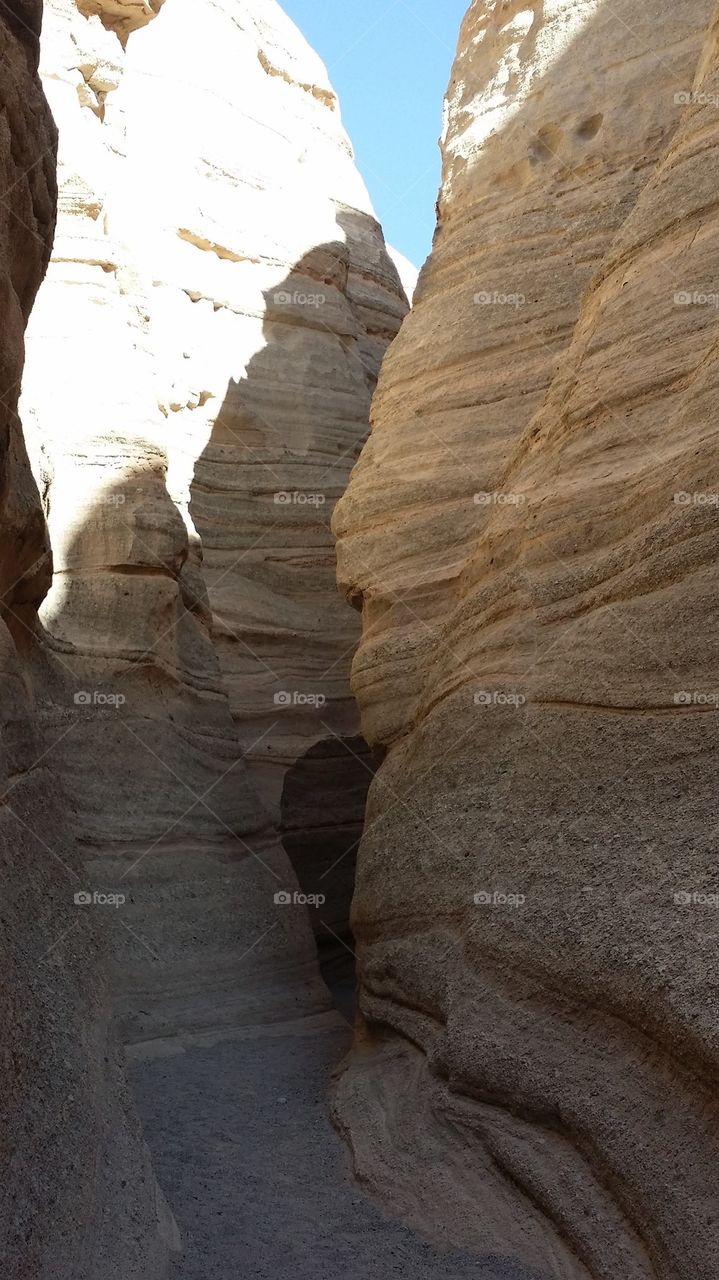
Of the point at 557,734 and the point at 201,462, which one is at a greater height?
the point at 201,462

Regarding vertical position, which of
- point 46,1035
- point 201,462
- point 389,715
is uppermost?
point 201,462

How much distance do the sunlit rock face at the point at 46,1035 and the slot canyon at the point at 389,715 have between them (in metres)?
0.03

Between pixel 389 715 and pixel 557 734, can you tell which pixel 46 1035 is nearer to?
pixel 557 734

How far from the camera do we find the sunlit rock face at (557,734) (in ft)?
18.5

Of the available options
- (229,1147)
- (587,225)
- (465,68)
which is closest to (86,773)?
(229,1147)

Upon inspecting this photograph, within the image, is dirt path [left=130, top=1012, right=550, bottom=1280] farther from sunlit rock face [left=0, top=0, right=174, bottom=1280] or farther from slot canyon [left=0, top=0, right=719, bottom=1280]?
sunlit rock face [left=0, top=0, right=174, bottom=1280]

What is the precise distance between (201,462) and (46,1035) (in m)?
11.5

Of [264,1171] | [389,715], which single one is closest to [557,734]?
[389,715]

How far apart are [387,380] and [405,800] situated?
15.9 feet

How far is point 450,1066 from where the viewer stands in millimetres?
6625

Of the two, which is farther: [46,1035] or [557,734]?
[557,734]

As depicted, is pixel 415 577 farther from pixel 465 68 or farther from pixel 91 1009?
pixel 465 68

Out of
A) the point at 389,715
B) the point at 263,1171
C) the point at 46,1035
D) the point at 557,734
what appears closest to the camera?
the point at 46,1035

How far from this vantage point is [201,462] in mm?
15898
